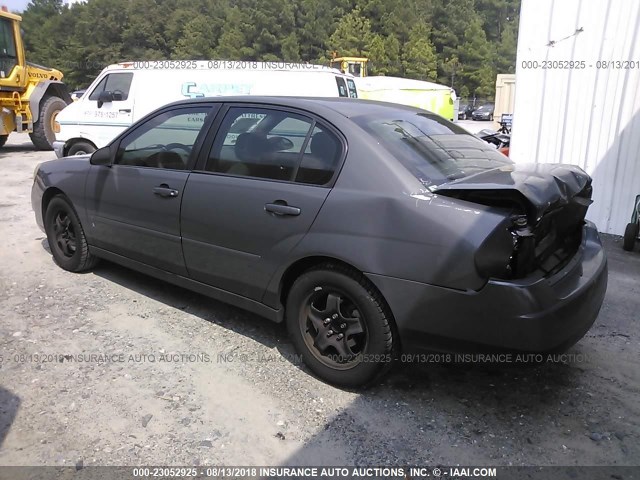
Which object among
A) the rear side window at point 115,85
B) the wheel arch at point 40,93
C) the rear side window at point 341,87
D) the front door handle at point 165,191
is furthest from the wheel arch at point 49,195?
the wheel arch at point 40,93

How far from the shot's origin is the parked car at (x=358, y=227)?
2.35m

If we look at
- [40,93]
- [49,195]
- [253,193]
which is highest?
[40,93]

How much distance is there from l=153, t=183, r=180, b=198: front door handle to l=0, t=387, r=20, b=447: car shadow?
1517 millimetres

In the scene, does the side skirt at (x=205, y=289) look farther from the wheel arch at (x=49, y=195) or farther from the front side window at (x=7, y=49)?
the front side window at (x=7, y=49)

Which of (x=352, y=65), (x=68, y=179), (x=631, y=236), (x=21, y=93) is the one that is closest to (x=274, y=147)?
(x=68, y=179)

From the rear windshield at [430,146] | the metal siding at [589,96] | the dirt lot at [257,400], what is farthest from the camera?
the metal siding at [589,96]

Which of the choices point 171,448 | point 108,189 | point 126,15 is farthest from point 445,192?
point 126,15

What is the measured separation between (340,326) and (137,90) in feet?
26.5

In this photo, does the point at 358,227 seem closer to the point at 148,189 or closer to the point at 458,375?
the point at 458,375

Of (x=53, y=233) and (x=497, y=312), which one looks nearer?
(x=497, y=312)

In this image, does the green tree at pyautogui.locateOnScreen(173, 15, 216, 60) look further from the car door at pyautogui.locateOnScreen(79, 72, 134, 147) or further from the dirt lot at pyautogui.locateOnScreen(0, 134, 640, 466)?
the dirt lot at pyautogui.locateOnScreen(0, 134, 640, 466)

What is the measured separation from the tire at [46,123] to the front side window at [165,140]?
1135 centimetres

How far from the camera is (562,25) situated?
6.08 meters

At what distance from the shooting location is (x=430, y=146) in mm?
2988
